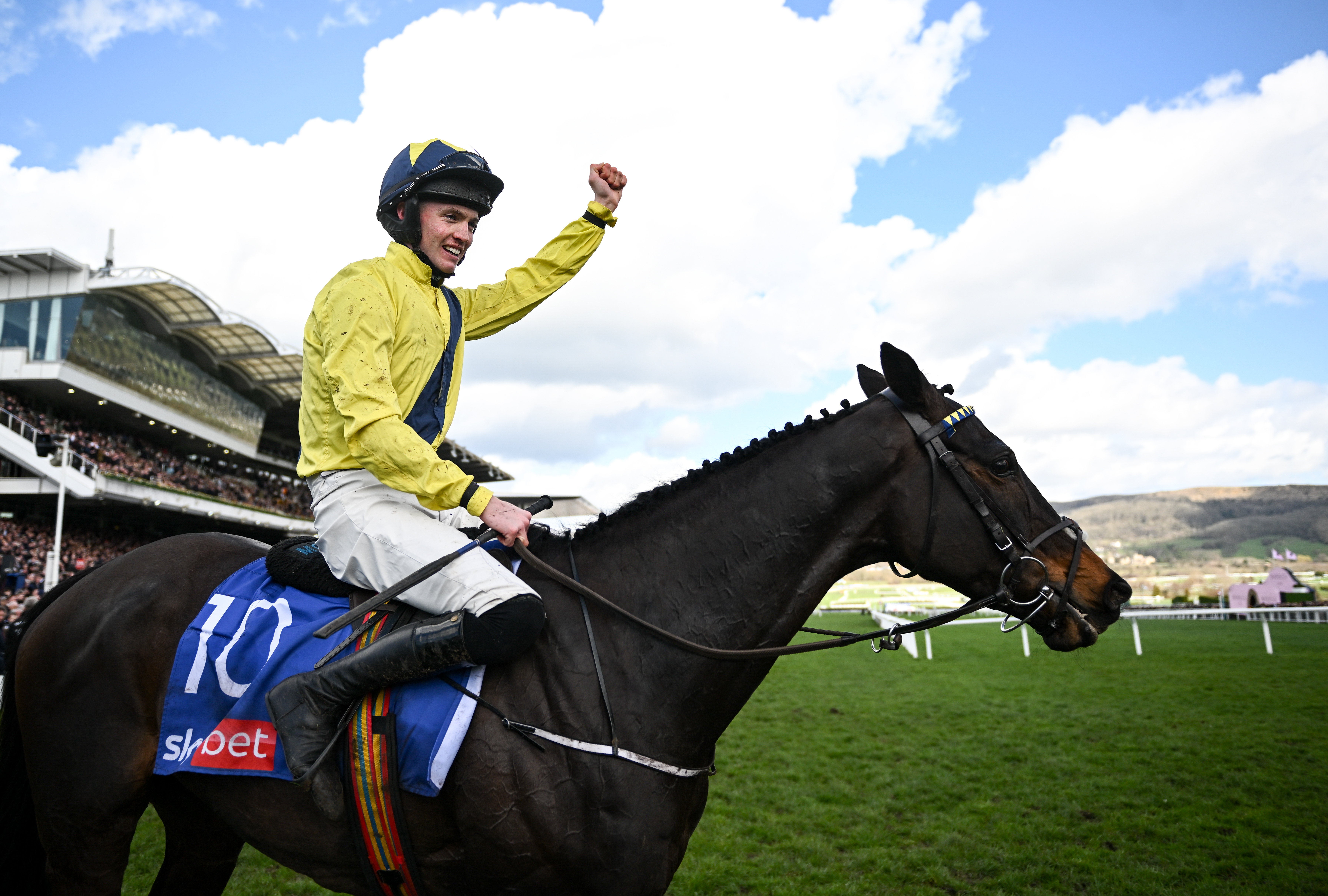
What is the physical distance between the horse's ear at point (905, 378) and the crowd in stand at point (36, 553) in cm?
2400

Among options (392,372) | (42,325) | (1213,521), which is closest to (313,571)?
(392,372)

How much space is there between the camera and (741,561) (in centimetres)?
235

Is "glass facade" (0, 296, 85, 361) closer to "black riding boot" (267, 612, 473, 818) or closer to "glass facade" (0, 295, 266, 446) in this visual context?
"glass facade" (0, 295, 266, 446)

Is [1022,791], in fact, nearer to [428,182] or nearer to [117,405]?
[428,182]

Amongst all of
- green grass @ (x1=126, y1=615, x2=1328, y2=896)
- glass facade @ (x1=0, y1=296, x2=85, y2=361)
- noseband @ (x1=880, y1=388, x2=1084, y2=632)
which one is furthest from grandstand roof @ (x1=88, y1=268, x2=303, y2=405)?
noseband @ (x1=880, y1=388, x2=1084, y2=632)

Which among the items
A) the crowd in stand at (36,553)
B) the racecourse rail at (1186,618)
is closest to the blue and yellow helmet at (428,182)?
the racecourse rail at (1186,618)

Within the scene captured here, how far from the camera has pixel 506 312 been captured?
120 inches

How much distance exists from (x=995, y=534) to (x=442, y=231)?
2115 mm

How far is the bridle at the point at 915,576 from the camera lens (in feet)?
7.05

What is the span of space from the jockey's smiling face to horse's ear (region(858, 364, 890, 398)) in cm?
150

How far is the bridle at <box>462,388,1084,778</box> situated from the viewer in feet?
7.05

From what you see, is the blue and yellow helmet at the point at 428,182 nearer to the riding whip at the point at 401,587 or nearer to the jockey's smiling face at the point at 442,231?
the jockey's smiling face at the point at 442,231

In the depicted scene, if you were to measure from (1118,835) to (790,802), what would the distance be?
8.45 feet

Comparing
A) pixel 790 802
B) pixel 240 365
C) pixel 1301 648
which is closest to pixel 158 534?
pixel 240 365
